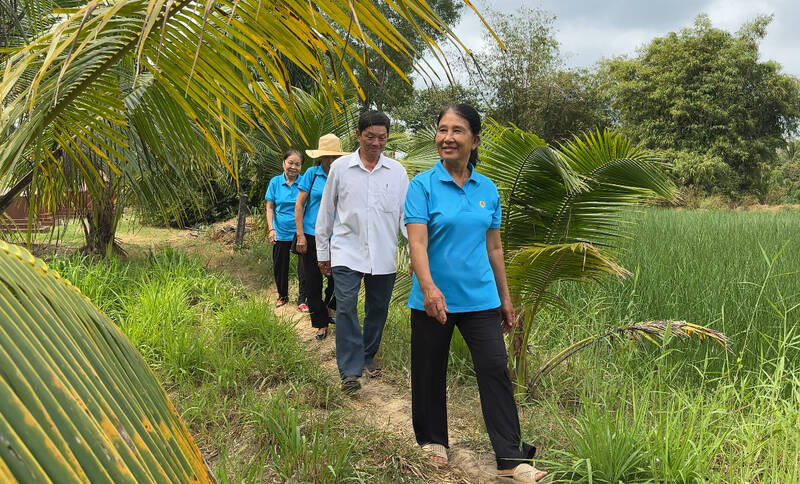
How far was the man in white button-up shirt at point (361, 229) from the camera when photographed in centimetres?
369

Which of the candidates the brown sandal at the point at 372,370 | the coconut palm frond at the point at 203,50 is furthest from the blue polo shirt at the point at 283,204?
the coconut palm frond at the point at 203,50

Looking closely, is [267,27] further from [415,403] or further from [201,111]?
[415,403]

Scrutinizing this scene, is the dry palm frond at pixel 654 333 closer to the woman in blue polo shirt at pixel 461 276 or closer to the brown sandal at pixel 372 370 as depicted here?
the woman in blue polo shirt at pixel 461 276

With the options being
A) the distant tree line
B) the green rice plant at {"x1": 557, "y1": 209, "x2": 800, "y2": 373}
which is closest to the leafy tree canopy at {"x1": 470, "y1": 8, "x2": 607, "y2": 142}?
the distant tree line

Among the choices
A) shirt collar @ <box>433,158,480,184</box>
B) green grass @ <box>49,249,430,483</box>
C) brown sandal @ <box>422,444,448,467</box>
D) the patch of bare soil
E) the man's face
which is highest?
the man's face

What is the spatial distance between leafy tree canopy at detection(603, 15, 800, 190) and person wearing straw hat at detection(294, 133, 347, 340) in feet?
73.1

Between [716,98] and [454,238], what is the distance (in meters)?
26.0

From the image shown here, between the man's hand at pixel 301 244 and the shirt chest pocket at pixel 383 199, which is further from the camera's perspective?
the man's hand at pixel 301 244

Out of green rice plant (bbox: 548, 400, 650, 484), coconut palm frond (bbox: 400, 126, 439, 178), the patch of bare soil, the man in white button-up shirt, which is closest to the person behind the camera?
green rice plant (bbox: 548, 400, 650, 484)

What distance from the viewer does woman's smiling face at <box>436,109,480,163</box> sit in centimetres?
266

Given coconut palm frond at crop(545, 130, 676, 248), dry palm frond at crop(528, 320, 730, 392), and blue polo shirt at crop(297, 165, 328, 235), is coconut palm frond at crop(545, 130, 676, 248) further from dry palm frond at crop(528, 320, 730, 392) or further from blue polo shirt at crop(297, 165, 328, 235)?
blue polo shirt at crop(297, 165, 328, 235)

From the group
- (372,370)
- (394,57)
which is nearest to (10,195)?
(394,57)

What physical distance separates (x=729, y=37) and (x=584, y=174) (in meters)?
26.4

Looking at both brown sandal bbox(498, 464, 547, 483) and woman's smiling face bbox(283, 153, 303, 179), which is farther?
woman's smiling face bbox(283, 153, 303, 179)
